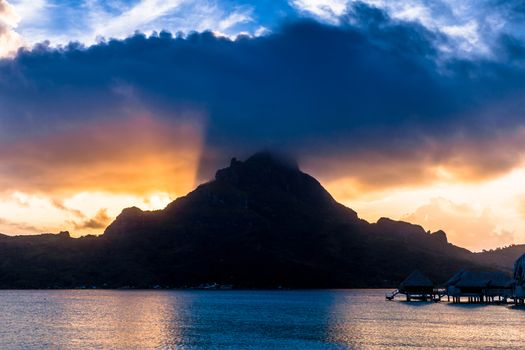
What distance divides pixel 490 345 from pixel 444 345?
5.00m

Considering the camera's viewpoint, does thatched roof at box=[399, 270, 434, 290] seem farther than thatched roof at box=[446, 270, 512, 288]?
Yes

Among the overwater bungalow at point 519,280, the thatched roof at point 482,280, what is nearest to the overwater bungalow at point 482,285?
the thatched roof at point 482,280

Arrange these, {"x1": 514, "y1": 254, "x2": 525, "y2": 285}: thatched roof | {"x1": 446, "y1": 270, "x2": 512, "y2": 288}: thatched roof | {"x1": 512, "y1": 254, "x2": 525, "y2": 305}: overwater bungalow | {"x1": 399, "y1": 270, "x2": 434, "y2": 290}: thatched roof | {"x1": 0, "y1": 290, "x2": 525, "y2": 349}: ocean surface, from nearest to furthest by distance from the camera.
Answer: {"x1": 0, "y1": 290, "x2": 525, "y2": 349}: ocean surface → {"x1": 514, "y1": 254, "x2": 525, "y2": 285}: thatched roof → {"x1": 512, "y1": 254, "x2": 525, "y2": 305}: overwater bungalow → {"x1": 446, "y1": 270, "x2": 512, "y2": 288}: thatched roof → {"x1": 399, "y1": 270, "x2": 434, "y2": 290}: thatched roof

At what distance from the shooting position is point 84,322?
11038 cm

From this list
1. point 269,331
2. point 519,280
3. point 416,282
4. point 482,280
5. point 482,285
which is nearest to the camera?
point 269,331

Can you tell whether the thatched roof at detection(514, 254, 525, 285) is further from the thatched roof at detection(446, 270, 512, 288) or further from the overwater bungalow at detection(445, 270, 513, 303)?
the overwater bungalow at detection(445, 270, 513, 303)

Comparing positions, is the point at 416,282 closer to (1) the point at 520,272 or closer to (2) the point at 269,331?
(1) the point at 520,272

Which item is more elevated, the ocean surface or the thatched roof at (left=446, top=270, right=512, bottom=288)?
the thatched roof at (left=446, top=270, right=512, bottom=288)

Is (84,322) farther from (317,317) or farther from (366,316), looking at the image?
(366,316)

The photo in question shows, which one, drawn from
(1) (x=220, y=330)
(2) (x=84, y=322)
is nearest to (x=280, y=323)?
(1) (x=220, y=330)

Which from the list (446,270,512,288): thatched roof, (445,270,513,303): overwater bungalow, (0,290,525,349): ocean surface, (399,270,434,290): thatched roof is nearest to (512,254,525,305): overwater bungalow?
(446,270,512,288): thatched roof

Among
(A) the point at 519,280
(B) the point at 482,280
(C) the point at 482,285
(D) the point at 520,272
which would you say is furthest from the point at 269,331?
(B) the point at 482,280

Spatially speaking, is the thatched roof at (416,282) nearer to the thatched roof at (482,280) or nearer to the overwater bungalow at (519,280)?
the thatched roof at (482,280)

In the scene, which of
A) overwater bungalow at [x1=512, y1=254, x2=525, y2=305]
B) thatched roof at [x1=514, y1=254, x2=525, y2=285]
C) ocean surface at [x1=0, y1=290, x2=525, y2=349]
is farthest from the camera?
overwater bungalow at [x1=512, y1=254, x2=525, y2=305]
